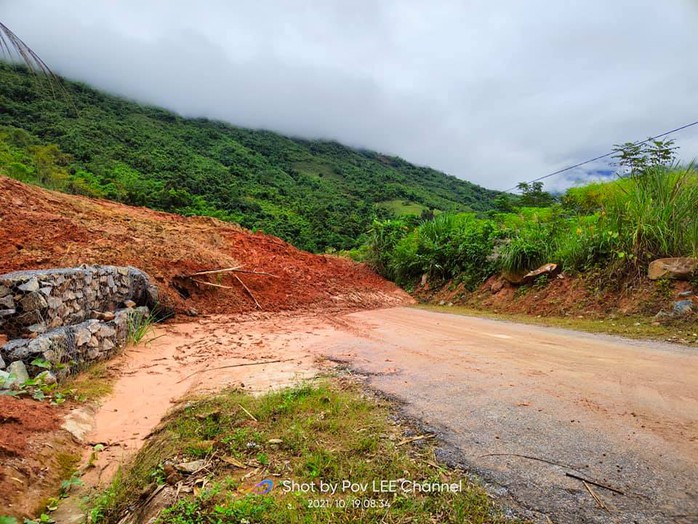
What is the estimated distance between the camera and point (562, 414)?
9.61ft

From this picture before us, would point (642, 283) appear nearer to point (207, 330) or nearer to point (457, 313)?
point (457, 313)

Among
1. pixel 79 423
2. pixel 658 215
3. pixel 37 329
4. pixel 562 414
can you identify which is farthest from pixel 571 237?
pixel 37 329

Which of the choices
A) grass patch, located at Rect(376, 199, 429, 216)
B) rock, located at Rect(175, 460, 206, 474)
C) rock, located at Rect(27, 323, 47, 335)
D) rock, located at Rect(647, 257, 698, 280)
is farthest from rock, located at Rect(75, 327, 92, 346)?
grass patch, located at Rect(376, 199, 429, 216)

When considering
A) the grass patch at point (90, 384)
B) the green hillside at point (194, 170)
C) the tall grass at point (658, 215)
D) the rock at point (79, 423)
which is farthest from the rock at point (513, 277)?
the green hillside at point (194, 170)

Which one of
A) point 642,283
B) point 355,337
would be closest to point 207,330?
point 355,337

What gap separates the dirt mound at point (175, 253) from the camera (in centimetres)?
719

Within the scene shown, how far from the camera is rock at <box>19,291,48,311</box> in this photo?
4.54 meters

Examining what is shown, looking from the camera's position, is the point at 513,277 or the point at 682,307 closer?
the point at 682,307

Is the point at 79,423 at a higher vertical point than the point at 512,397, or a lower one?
lower

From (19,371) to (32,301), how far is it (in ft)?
4.25

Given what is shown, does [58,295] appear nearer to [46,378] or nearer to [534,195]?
[46,378]

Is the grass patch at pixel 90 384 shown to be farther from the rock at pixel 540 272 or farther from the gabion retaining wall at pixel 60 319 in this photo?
the rock at pixel 540 272

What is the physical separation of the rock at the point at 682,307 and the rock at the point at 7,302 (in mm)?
8916

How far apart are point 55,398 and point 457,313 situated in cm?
817
